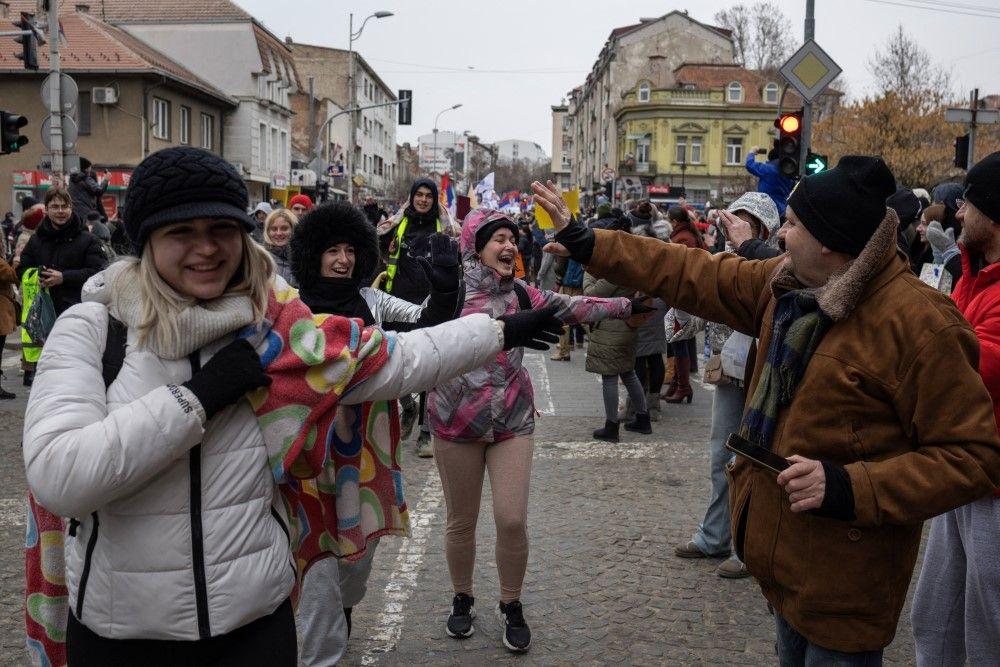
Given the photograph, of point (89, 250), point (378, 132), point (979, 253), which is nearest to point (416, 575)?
point (979, 253)

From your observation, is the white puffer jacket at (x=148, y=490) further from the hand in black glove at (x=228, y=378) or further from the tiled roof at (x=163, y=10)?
the tiled roof at (x=163, y=10)

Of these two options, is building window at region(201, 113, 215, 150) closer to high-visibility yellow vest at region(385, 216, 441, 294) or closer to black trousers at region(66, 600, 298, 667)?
high-visibility yellow vest at region(385, 216, 441, 294)

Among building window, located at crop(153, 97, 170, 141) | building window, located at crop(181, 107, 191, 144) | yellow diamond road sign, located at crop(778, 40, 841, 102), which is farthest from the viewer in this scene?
building window, located at crop(181, 107, 191, 144)

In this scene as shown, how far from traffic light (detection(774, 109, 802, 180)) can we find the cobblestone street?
210 inches

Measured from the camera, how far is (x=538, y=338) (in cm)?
268

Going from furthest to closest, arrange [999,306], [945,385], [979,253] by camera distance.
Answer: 1. [979,253]
2. [999,306]
3. [945,385]

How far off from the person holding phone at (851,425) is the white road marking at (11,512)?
5.12 metres

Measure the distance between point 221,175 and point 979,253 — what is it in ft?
8.44

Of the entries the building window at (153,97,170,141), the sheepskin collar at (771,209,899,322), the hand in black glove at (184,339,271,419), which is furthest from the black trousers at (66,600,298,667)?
the building window at (153,97,170,141)

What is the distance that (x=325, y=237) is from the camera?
13.3 ft

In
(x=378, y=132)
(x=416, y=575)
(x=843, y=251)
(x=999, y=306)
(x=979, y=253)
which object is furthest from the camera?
(x=378, y=132)

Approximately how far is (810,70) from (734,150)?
184 ft

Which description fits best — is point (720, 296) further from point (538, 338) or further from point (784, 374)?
point (538, 338)

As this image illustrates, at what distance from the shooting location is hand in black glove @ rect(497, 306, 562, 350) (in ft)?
8.52
